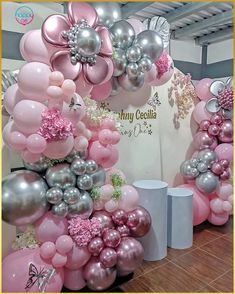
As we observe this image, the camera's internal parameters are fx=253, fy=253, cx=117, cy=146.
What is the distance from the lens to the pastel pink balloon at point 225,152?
2927 mm

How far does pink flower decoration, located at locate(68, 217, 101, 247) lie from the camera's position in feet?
5.84

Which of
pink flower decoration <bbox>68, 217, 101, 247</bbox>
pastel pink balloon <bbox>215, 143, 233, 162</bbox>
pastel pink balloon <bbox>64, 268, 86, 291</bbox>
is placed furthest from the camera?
pastel pink balloon <bbox>215, 143, 233, 162</bbox>

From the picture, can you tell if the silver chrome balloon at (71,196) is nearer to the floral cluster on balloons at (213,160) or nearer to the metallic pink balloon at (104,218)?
the metallic pink balloon at (104,218)

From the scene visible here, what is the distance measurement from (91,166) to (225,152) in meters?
1.79

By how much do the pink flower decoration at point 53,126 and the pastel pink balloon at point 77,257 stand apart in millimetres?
799

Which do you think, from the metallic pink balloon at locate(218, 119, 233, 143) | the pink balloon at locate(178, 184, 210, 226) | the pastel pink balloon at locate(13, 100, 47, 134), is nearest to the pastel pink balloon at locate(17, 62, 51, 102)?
the pastel pink balloon at locate(13, 100, 47, 134)

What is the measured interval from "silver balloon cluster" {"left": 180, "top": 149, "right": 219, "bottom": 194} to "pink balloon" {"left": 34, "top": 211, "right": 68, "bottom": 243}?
5.58ft

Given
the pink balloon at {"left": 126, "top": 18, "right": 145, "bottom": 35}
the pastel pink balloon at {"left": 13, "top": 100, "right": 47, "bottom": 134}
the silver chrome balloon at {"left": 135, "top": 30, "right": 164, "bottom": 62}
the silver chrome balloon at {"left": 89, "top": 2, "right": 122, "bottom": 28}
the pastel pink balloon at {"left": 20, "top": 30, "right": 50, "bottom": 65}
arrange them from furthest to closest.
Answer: the pink balloon at {"left": 126, "top": 18, "right": 145, "bottom": 35}, the silver chrome balloon at {"left": 135, "top": 30, "right": 164, "bottom": 62}, the silver chrome balloon at {"left": 89, "top": 2, "right": 122, "bottom": 28}, the pastel pink balloon at {"left": 20, "top": 30, "right": 50, "bottom": 65}, the pastel pink balloon at {"left": 13, "top": 100, "right": 47, "bottom": 134}

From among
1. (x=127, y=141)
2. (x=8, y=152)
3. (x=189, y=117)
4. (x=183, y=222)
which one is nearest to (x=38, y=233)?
(x=8, y=152)

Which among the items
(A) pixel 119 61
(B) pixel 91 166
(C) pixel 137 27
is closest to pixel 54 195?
(B) pixel 91 166

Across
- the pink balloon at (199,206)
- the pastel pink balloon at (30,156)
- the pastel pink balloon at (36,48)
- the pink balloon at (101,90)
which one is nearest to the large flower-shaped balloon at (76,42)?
the pastel pink balloon at (36,48)

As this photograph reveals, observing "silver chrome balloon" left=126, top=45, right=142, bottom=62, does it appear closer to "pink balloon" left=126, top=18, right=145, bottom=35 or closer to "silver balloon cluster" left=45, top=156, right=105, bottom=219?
"pink balloon" left=126, top=18, right=145, bottom=35

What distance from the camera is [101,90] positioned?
2.14 m

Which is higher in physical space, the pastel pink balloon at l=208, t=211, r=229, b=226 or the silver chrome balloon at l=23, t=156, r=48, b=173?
the silver chrome balloon at l=23, t=156, r=48, b=173
